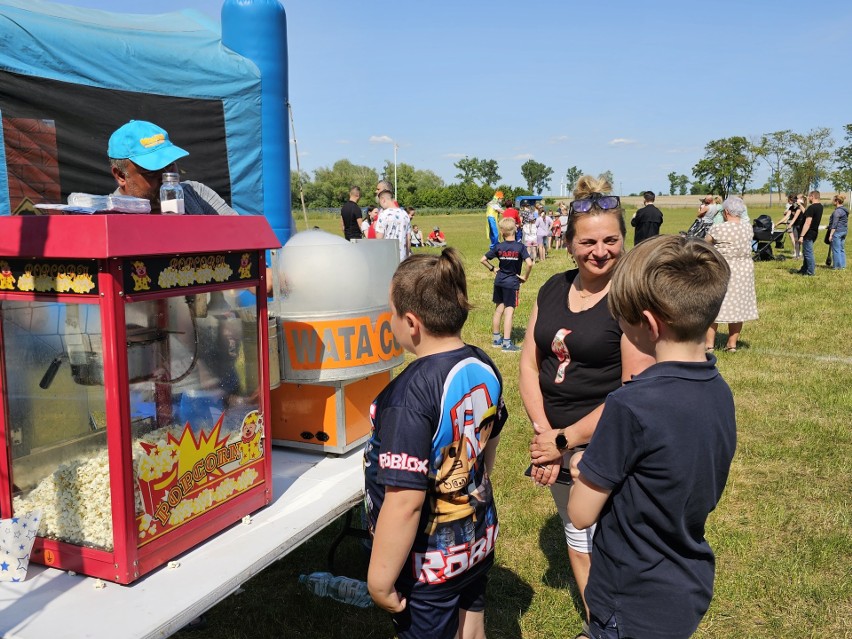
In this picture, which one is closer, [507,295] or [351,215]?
[507,295]

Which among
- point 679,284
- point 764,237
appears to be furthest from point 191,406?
point 764,237

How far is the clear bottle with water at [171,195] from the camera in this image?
6.85 ft

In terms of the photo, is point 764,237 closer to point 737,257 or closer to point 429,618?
point 737,257

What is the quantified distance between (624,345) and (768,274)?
533 inches

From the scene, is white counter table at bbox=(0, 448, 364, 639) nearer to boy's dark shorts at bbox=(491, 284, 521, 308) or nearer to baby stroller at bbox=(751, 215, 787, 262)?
boy's dark shorts at bbox=(491, 284, 521, 308)

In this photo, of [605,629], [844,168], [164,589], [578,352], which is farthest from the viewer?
[844,168]

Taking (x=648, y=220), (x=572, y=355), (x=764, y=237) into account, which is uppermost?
(x=648, y=220)

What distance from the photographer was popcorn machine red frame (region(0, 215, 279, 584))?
66.8 inches

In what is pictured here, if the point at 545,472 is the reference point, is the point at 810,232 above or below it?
above

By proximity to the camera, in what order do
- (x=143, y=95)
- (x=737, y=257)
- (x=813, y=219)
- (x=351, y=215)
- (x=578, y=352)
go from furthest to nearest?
(x=813, y=219) < (x=351, y=215) < (x=737, y=257) < (x=143, y=95) < (x=578, y=352)

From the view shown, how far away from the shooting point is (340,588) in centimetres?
293

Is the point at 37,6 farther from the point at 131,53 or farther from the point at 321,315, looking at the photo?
the point at 321,315

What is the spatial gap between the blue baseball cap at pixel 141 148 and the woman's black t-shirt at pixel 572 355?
4.90 ft

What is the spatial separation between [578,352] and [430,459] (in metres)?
0.96
